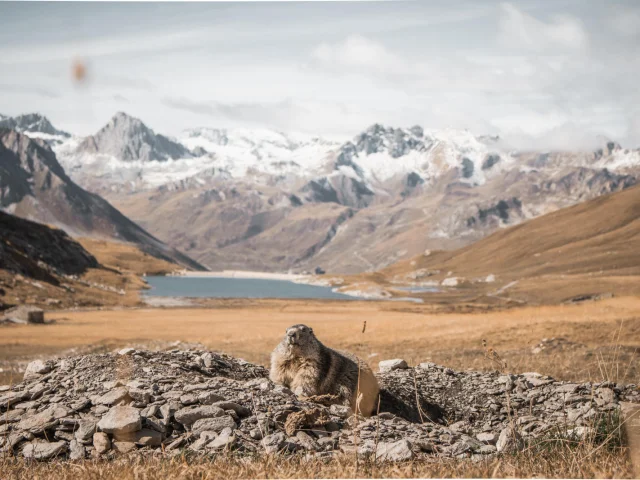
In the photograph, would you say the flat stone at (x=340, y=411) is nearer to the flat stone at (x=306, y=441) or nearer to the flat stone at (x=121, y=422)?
the flat stone at (x=306, y=441)

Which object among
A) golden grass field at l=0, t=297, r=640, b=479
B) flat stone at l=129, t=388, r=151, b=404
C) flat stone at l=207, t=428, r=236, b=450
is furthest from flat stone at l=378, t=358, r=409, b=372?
flat stone at l=207, t=428, r=236, b=450

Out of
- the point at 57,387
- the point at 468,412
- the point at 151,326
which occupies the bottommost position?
the point at 151,326

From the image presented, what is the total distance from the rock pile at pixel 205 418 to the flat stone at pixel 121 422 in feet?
0.05

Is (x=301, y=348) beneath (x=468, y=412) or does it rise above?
above

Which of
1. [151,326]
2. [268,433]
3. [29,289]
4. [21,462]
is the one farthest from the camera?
[29,289]

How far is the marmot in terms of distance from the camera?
38.0 ft

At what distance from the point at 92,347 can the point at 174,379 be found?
30.6 metres

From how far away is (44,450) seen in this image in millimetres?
7824

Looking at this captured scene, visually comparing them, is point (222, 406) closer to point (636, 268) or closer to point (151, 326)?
point (151, 326)

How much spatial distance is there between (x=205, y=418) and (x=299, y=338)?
337cm

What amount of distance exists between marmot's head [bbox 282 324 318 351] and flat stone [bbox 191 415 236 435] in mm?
3216

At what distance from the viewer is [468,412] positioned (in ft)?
44.9

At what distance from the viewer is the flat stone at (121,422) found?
7848mm

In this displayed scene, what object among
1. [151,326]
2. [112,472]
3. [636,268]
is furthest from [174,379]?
[636,268]
